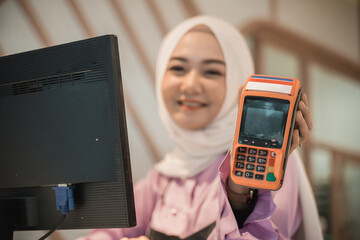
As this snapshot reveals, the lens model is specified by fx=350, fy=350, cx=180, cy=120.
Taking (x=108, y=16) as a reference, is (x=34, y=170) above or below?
below

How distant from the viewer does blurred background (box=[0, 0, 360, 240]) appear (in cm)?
120

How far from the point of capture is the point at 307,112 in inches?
25.6

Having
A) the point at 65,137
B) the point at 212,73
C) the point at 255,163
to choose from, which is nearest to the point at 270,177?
the point at 255,163

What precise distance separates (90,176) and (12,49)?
0.64 metres

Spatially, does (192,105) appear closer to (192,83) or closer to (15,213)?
(192,83)

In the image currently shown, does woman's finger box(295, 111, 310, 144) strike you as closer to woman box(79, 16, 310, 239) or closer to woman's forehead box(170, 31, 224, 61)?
woman box(79, 16, 310, 239)

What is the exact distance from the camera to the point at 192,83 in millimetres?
1062

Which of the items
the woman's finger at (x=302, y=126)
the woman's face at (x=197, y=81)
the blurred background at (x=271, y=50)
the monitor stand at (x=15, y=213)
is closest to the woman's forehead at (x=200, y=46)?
the woman's face at (x=197, y=81)

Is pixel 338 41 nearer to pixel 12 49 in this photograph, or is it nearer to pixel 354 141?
pixel 354 141

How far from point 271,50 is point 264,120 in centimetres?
130

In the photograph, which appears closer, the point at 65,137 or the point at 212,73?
the point at 65,137

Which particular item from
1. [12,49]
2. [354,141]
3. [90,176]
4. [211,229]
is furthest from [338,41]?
[90,176]

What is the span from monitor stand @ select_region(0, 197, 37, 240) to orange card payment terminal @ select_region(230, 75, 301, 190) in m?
0.36

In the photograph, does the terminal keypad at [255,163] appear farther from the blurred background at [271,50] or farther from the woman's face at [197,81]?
the blurred background at [271,50]
